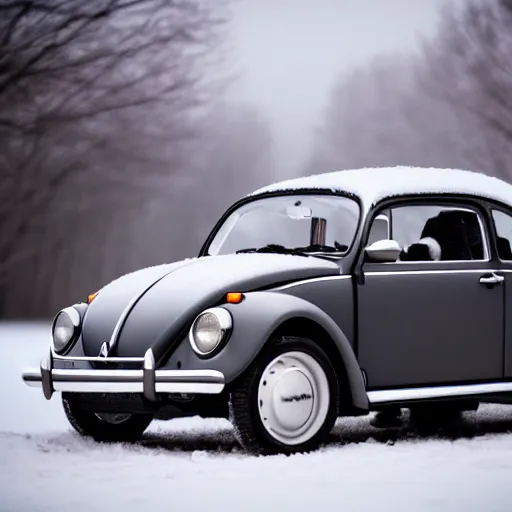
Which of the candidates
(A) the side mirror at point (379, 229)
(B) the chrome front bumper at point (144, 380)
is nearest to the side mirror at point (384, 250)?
(A) the side mirror at point (379, 229)

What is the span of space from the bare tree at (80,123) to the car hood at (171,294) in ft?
78.0

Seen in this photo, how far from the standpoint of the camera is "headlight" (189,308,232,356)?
6.81 m

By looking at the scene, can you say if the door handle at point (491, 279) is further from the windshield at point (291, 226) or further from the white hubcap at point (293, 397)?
the white hubcap at point (293, 397)

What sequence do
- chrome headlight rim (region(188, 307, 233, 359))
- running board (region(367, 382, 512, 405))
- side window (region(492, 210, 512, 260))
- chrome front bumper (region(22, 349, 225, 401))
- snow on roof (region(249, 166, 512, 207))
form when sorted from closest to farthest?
chrome front bumper (region(22, 349, 225, 401)) < chrome headlight rim (region(188, 307, 233, 359)) < running board (region(367, 382, 512, 405)) < snow on roof (region(249, 166, 512, 207)) < side window (region(492, 210, 512, 260))

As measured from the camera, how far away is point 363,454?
7047 millimetres

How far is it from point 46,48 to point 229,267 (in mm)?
24121

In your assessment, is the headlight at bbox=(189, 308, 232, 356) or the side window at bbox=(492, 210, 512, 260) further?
the side window at bbox=(492, 210, 512, 260)

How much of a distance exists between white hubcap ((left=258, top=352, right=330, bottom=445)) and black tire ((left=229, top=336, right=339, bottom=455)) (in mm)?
23

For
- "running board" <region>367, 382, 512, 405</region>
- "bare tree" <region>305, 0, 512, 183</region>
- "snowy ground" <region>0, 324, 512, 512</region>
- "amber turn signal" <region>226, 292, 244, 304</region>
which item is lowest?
"snowy ground" <region>0, 324, 512, 512</region>

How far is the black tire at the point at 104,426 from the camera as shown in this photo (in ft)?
25.7

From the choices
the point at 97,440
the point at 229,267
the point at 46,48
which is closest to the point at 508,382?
the point at 229,267

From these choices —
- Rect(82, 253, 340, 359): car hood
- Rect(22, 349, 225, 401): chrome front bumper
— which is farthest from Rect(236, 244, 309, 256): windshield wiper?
Rect(22, 349, 225, 401): chrome front bumper

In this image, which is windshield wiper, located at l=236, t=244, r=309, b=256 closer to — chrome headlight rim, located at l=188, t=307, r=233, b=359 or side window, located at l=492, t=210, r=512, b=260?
chrome headlight rim, located at l=188, t=307, r=233, b=359

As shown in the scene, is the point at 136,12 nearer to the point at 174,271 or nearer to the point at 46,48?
the point at 46,48
